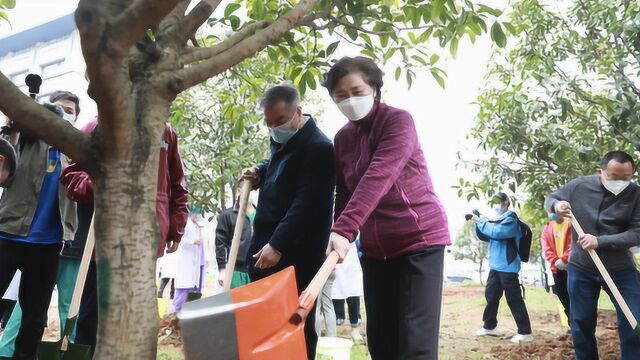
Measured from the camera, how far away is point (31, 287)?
284 cm

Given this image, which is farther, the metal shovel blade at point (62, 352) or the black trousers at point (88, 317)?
the black trousers at point (88, 317)

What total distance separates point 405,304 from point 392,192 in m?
0.45

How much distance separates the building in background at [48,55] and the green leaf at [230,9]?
82.3 ft

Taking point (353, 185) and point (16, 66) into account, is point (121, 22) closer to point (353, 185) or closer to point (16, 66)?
point (353, 185)

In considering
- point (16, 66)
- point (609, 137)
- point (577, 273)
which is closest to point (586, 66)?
point (609, 137)

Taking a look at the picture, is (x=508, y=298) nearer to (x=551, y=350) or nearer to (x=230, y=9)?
(x=551, y=350)

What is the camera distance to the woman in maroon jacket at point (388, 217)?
2.01 metres

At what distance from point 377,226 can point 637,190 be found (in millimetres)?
2618

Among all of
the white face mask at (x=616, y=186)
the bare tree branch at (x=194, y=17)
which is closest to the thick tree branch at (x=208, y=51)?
the bare tree branch at (x=194, y=17)

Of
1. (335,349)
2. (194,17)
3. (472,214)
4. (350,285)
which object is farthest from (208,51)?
(472,214)

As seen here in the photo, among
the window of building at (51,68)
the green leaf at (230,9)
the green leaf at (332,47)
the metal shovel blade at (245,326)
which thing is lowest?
the metal shovel blade at (245,326)

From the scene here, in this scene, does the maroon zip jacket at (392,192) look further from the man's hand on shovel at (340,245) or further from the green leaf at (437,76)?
the green leaf at (437,76)

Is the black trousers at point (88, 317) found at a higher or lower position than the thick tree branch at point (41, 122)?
lower

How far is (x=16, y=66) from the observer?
28.9m
